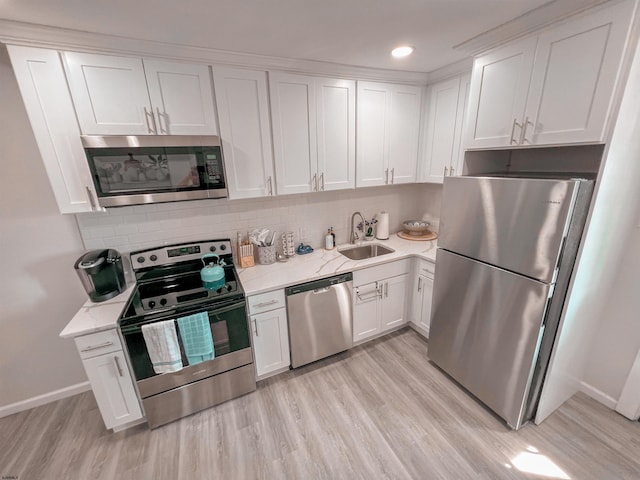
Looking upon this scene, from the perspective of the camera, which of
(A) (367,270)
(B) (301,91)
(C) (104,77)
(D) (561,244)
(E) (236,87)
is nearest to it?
(D) (561,244)

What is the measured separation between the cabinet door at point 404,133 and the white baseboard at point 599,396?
2.18 meters

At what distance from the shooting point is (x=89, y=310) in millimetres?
1684

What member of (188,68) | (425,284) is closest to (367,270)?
(425,284)

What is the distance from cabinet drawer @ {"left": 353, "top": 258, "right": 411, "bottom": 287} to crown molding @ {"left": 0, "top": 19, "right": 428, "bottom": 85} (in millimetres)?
1647

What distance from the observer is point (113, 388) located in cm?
168

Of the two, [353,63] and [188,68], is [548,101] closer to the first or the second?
[353,63]

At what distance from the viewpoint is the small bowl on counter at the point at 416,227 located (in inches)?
117

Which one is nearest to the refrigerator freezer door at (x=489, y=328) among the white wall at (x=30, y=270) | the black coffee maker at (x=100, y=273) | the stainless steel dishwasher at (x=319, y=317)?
the stainless steel dishwasher at (x=319, y=317)

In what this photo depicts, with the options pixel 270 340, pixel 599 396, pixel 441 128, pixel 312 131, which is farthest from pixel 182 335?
pixel 599 396

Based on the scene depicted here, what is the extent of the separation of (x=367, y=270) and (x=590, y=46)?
1826 millimetres

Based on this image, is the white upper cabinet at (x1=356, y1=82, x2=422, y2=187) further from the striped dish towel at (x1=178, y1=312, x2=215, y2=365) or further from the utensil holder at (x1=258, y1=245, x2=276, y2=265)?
the striped dish towel at (x1=178, y1=312, x2=215, y2=365)

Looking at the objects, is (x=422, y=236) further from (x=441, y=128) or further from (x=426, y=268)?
(x=441, y=128)

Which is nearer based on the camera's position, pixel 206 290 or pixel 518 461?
pixel 518 461

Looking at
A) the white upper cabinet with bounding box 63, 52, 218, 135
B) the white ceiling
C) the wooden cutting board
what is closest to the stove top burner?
the white upper cabinet with bounding box 63, 52, 218, 135
